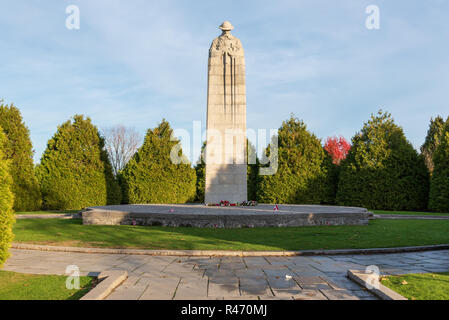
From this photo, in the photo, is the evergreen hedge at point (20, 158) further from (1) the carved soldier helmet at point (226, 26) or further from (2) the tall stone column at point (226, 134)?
(1) the carved soldier helmet at point (226, 26)

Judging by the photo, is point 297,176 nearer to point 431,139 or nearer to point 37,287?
point 37,287

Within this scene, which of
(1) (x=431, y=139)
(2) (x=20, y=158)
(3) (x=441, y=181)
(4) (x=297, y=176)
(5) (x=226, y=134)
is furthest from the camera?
(1) (x=431, y=139)

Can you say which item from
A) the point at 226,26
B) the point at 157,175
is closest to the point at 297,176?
the point at 157,175

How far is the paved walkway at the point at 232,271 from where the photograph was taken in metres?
4.79

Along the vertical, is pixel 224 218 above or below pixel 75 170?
below

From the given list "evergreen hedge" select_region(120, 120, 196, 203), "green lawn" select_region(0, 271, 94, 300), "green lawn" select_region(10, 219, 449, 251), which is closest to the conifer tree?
"evergreen hedge" select_region(120, 120, 196, 203)

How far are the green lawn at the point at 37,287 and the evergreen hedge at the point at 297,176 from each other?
18751 mm

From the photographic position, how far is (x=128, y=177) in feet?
78.2

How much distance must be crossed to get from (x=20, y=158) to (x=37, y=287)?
18.8 meters

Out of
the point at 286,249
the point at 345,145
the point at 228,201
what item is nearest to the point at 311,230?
the point at 286,249

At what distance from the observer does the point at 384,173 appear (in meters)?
22.6

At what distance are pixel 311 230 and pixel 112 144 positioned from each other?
40.3 m
